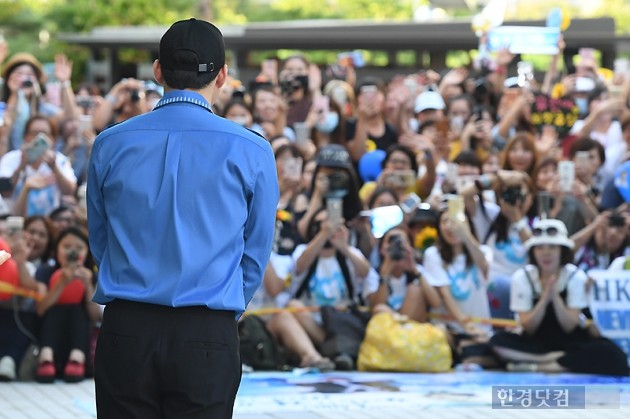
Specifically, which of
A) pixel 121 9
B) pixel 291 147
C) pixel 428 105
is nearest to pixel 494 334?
pixel 291 147

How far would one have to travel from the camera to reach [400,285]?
9.17 m

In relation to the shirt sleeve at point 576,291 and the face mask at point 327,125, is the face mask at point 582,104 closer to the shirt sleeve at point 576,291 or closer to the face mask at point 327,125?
the face mask at point 327,125

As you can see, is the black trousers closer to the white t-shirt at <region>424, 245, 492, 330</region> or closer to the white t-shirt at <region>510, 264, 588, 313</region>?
the white t-shirt at <region>510, 264, 588, 313</region>

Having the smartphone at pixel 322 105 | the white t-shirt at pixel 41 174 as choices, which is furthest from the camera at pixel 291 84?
the white t-shirt at pixel 41 174

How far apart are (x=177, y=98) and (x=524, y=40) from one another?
9.13 meters

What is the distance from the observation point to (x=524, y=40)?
41.6 ft

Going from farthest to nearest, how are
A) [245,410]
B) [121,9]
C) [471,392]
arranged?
[121,9] → [471,392] → [245,410]

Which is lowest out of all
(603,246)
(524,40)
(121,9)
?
(603,246)

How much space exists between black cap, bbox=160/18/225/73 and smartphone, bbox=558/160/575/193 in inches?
234

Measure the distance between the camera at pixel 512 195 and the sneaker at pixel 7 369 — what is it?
366 centimetres

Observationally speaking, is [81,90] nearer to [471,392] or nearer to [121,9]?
[471,392]

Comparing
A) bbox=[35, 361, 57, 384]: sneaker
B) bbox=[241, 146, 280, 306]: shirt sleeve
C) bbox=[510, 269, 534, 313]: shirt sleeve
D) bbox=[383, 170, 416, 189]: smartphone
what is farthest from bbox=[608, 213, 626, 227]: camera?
bbox=[241, 146, 280, 306]: shirt sleeve

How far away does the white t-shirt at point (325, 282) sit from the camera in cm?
900

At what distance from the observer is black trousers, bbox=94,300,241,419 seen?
374 cm
